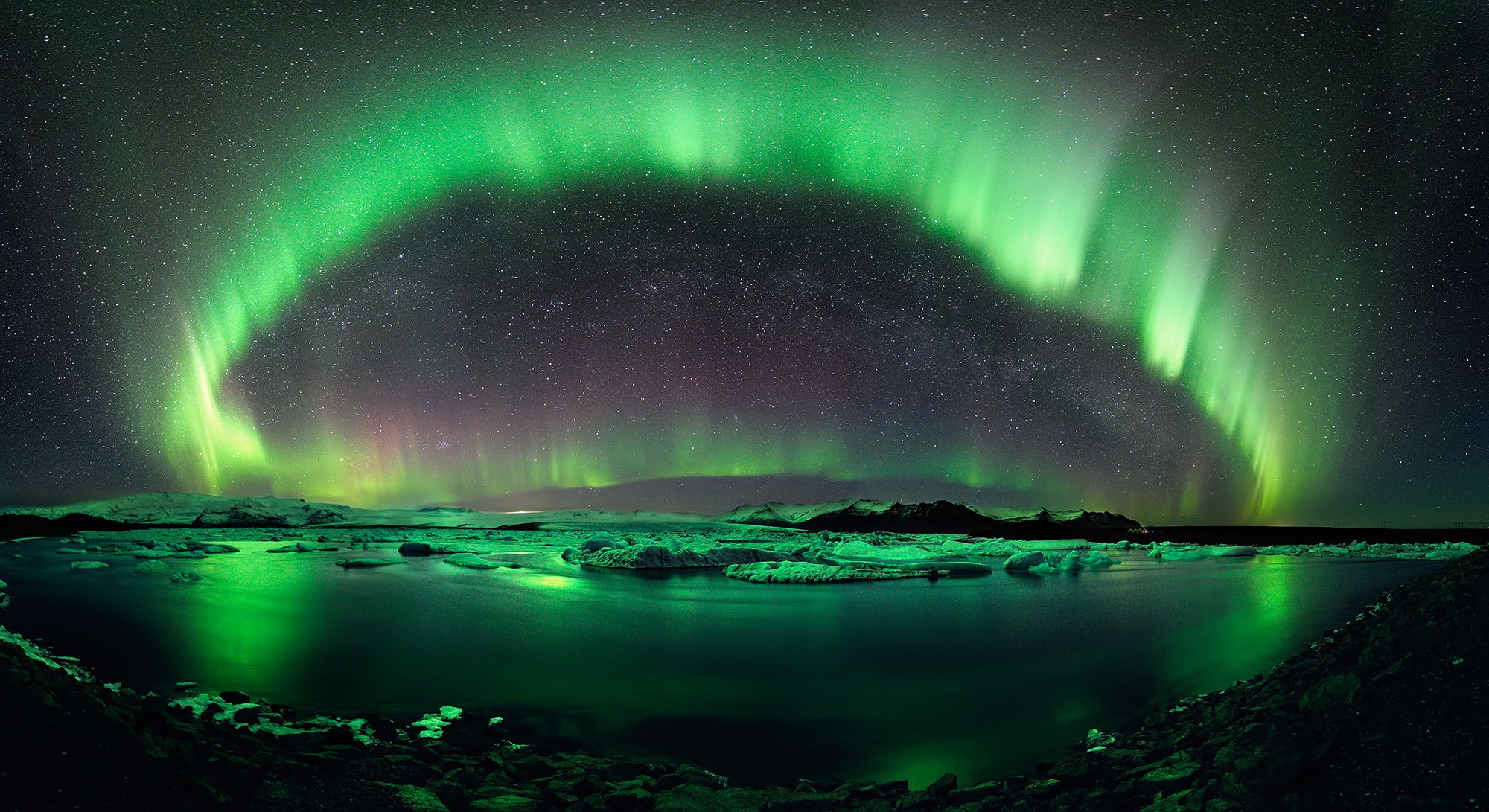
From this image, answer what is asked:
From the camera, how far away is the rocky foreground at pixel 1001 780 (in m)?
4.20

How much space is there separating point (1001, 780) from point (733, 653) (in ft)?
22.0

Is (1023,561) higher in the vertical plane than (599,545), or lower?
lower

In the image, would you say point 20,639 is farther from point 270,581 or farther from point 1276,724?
point 1276,724

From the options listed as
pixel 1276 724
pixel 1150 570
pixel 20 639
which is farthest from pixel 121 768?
pixel 1150 570

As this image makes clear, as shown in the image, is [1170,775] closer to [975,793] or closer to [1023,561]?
[975,793]

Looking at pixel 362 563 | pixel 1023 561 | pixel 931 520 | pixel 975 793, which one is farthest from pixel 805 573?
pixel 931 520

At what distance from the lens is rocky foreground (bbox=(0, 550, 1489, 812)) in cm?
420

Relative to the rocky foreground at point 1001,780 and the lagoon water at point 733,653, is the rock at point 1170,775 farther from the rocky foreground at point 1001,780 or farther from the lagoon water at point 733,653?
the lagoon water at point 733,653

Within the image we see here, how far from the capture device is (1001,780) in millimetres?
5859

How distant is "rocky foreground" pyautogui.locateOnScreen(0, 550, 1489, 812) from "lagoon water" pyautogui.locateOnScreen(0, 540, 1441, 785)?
1.11m

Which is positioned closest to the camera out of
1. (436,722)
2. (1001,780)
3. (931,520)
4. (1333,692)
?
(1333,692)

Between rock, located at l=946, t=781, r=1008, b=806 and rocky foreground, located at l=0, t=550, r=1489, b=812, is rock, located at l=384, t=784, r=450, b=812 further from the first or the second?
rock, located at l=946, t=781, r=1008, b=806

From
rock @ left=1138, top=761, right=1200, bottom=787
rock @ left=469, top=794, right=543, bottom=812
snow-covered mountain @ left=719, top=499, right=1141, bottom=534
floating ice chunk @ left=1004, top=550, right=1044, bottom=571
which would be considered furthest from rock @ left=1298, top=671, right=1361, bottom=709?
snow-covered mountain @ left=719, top=499, right=1141, bottom=534

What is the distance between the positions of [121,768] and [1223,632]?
16.6 m
